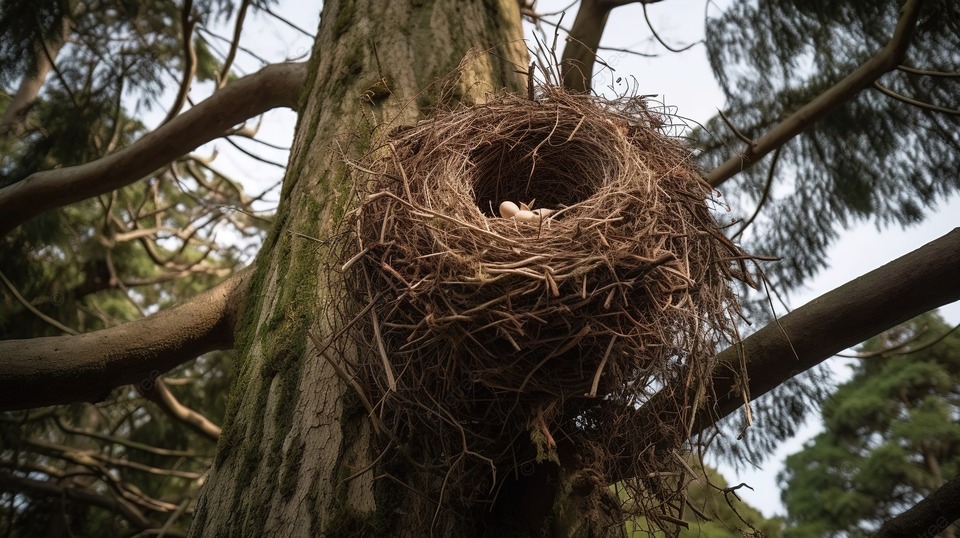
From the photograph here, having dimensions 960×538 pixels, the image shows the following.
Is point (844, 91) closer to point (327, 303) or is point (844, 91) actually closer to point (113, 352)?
point (327, 303)

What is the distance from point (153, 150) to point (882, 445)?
15.2ft

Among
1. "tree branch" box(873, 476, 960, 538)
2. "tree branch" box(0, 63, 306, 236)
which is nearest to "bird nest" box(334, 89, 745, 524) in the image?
"tree branch" box(873, 476, 960, 538)

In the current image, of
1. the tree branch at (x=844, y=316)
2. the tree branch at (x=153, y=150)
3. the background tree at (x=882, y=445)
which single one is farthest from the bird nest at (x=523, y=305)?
the background tree at (x=882, y=445)

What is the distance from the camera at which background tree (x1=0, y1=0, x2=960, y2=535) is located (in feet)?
5.79

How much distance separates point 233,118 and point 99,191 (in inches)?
29.5

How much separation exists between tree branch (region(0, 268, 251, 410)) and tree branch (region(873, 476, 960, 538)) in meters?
2.06

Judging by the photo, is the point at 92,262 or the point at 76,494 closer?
the point at 76,494

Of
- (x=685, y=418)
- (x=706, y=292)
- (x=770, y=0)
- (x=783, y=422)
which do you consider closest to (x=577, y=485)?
(x=685, y=418)

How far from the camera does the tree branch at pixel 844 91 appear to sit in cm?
263

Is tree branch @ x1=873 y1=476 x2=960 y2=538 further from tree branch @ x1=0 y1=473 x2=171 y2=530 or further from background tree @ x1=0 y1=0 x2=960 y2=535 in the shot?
tree branch @ x1=0 y1=473 x2=171 y2=530

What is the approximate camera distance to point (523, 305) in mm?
1557

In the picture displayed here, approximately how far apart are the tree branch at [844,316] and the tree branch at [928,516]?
0.47 meters

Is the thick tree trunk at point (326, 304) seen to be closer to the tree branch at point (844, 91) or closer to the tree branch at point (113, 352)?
the tree branch at point (113, 352)

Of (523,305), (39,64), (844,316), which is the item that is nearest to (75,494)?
(39,64)
